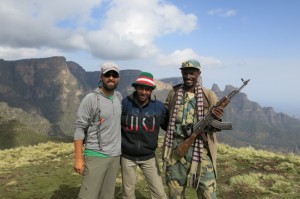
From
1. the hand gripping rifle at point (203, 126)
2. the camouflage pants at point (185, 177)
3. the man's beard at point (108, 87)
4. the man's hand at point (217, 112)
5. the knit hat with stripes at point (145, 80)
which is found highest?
the knit hat with stripes at point (145, 80)

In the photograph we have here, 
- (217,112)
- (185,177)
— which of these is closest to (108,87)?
(217,112)

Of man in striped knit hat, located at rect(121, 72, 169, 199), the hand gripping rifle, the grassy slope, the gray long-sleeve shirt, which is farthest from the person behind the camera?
the grassy slope

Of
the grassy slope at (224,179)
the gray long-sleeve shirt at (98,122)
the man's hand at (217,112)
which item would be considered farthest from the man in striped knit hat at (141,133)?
the grassy slope at (224,179)

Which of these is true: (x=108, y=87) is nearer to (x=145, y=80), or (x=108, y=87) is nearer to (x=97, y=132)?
(x=145, y=80)

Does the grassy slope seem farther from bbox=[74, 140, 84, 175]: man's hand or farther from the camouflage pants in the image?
bbox=[74, 140, 84, 175]: man's hand

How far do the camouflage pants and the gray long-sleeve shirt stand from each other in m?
1.43

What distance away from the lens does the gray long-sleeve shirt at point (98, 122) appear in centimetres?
695

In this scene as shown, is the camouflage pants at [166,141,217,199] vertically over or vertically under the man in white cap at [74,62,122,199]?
under

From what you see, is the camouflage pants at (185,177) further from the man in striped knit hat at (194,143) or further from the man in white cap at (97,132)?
the man in white cap at (97,132)

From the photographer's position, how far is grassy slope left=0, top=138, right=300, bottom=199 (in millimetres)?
11406

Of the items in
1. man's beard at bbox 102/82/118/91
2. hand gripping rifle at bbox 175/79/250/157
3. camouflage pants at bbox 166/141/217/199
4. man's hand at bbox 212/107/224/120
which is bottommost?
camouflage pants at bbox 166/141/217/199

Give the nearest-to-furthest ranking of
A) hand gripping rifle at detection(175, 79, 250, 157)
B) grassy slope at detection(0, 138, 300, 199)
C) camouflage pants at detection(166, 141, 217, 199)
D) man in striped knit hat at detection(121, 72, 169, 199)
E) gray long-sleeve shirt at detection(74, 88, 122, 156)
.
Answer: gray long-sleeve shirt at detection(74, 88, 122, 156) → hand gripping rifle at detection(175, 79, 250, 157) → camouflage pants at detection(166, 141, 217, 199) → man in striped knit hat at detection(121, 72, 169, 199) → grassy slope at detection(0, 138, 300, 199)

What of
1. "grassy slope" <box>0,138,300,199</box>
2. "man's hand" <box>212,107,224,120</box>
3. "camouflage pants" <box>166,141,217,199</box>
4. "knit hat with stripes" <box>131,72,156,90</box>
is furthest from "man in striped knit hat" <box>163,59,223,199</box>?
"grassy slope" <box>0,138,300,199</box>

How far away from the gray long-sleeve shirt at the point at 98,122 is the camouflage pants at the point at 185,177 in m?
1.43
